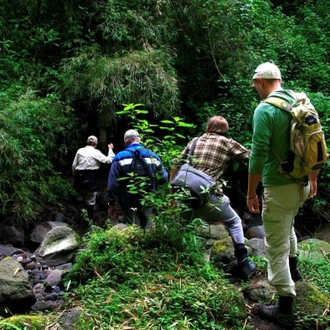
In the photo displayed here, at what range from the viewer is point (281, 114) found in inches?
134

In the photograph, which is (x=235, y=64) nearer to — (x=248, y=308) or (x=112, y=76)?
(x=112, y=76)

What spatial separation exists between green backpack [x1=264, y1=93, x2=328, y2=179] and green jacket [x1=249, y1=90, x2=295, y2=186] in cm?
4

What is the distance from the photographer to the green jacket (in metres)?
3.38

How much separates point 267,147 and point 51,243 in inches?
150

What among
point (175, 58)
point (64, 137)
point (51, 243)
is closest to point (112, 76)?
point (64, 137)

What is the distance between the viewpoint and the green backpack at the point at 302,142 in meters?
3.37

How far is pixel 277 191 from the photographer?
11.6 ft

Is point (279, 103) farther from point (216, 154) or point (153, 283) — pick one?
point (153, 283)

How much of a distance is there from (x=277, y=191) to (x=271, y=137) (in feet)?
1.46

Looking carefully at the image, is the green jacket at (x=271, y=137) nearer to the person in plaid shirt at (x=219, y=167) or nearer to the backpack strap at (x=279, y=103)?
the backpack strap at (x=279, y=103)

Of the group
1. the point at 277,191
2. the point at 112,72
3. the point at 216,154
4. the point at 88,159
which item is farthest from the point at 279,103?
the point at 112,72

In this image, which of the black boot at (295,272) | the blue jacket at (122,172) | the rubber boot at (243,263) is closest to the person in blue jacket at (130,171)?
the blue jacket at (122,172)

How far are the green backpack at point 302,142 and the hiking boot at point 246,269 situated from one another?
1433 millimetres

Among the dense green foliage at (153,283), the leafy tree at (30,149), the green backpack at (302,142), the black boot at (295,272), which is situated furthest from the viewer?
the leafy tree at (30,149)
